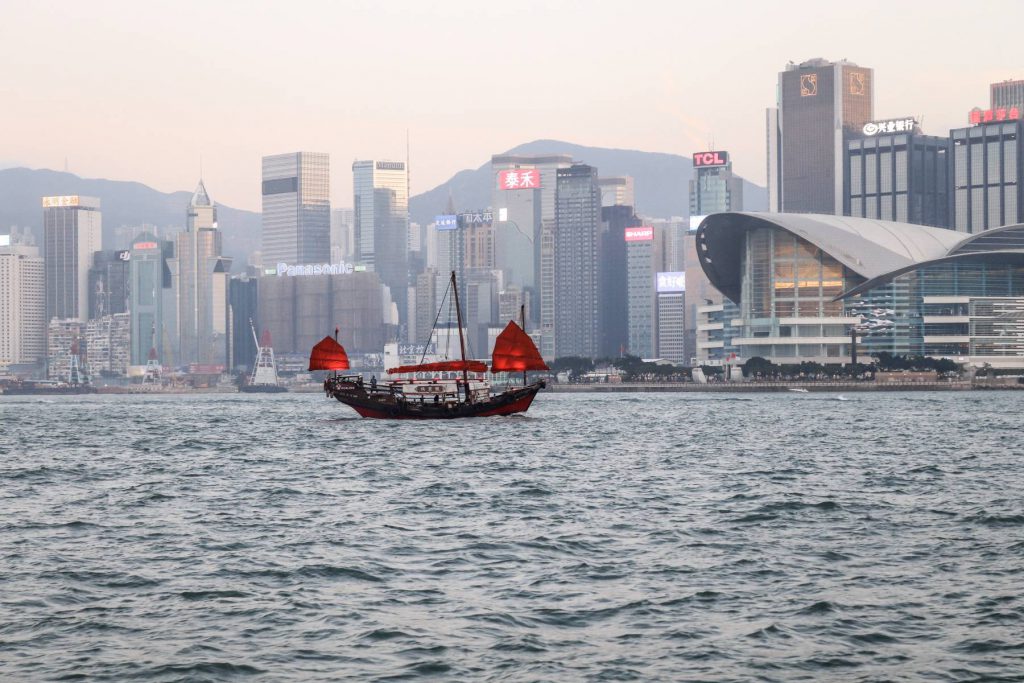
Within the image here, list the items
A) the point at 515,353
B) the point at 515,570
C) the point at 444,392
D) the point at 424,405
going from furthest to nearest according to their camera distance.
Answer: the point at 444,392 < the point at 515,353 < the point at 424,405 < the point at 515,570

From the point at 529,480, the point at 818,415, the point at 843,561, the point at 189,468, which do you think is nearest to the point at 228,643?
the point at 843,561

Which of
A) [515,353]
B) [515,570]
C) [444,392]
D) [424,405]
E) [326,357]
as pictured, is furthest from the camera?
[326,357]

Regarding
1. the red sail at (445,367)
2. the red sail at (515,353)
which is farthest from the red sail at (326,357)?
the red sail at (515,353)

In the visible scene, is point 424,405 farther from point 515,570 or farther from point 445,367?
point 515,570

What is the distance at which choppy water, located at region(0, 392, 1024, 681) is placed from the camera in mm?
24203

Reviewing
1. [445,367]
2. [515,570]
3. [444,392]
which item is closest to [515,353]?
[445,367]

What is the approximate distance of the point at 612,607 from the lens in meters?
28.2

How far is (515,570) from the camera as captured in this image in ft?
108

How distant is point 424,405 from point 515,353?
850 cm

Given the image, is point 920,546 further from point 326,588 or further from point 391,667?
point 391,667

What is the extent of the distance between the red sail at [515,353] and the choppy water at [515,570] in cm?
4501

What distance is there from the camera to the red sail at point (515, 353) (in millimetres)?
113688

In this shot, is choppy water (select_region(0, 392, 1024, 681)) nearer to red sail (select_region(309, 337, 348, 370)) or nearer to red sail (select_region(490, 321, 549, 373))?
red sail (select_region(490, 321, 549, 373))

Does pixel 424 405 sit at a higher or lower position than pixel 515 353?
lower
